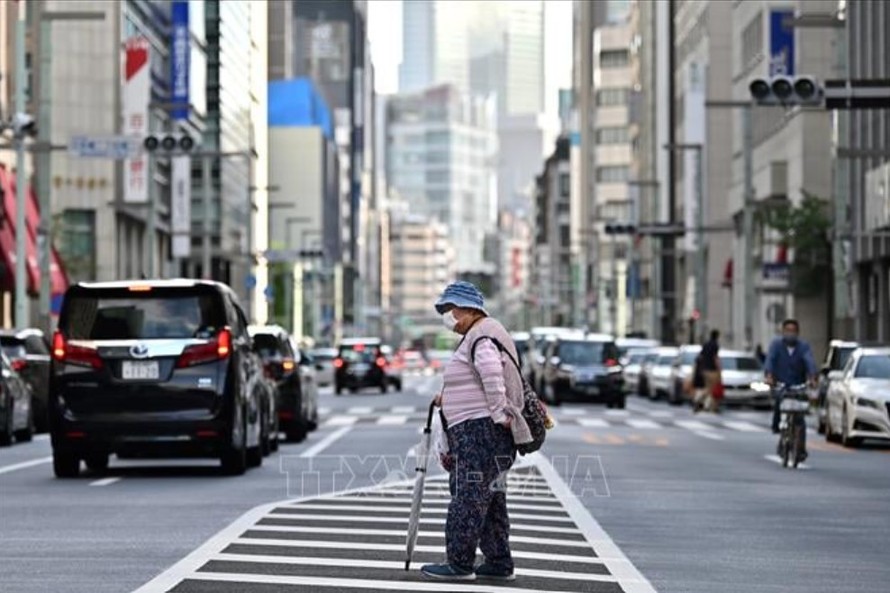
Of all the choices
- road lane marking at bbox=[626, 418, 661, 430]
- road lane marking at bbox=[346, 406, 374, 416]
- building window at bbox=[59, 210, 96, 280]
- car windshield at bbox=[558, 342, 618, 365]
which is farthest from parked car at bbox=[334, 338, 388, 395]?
road lane marking at bbox=[626, 418, 661, 430]

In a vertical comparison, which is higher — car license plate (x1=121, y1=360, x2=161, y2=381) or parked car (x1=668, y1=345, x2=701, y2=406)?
car license plate (x1=121, y1=360, x2=161, y2=381)

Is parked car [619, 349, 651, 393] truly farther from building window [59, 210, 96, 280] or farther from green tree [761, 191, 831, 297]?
building window [59, 210, 96, 280]

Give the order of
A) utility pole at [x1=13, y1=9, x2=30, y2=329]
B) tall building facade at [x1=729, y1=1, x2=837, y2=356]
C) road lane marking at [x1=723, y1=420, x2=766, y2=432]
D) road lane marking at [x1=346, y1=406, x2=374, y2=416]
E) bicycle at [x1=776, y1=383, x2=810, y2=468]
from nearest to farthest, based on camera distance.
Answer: bicycle at [x1=776, y1=383, x2=810, y2=468]
road lane marking at [x1=723, y1=420, x2=766, y2=432]
utility pole at [x1=13, y1=9, x2=30, y2=329]
road lane marking at [x1=346, y1=406, x2=374, y2=416]
tall building facade at [x1=729, y1=1, x2=837, y2=356]

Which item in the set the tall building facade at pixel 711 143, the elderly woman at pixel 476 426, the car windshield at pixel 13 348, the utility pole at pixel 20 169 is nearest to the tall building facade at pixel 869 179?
the utility pole at pixel 20 169

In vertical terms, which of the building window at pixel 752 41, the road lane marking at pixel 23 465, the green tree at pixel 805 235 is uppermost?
the building window at pixel 752 41

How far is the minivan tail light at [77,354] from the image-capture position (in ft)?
83.8

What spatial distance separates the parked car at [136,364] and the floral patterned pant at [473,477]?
1136 cm

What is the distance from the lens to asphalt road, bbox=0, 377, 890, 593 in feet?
48.8

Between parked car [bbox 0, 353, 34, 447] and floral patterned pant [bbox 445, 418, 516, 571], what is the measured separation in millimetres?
22495

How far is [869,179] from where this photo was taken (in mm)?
74875

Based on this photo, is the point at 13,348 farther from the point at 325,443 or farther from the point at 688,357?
the point at 688,357

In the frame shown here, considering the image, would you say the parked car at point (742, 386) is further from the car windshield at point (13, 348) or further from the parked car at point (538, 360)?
the car windshield at point (13, 348)

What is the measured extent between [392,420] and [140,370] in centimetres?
2409

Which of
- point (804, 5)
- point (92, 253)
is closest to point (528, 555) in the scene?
point (804, 5)
